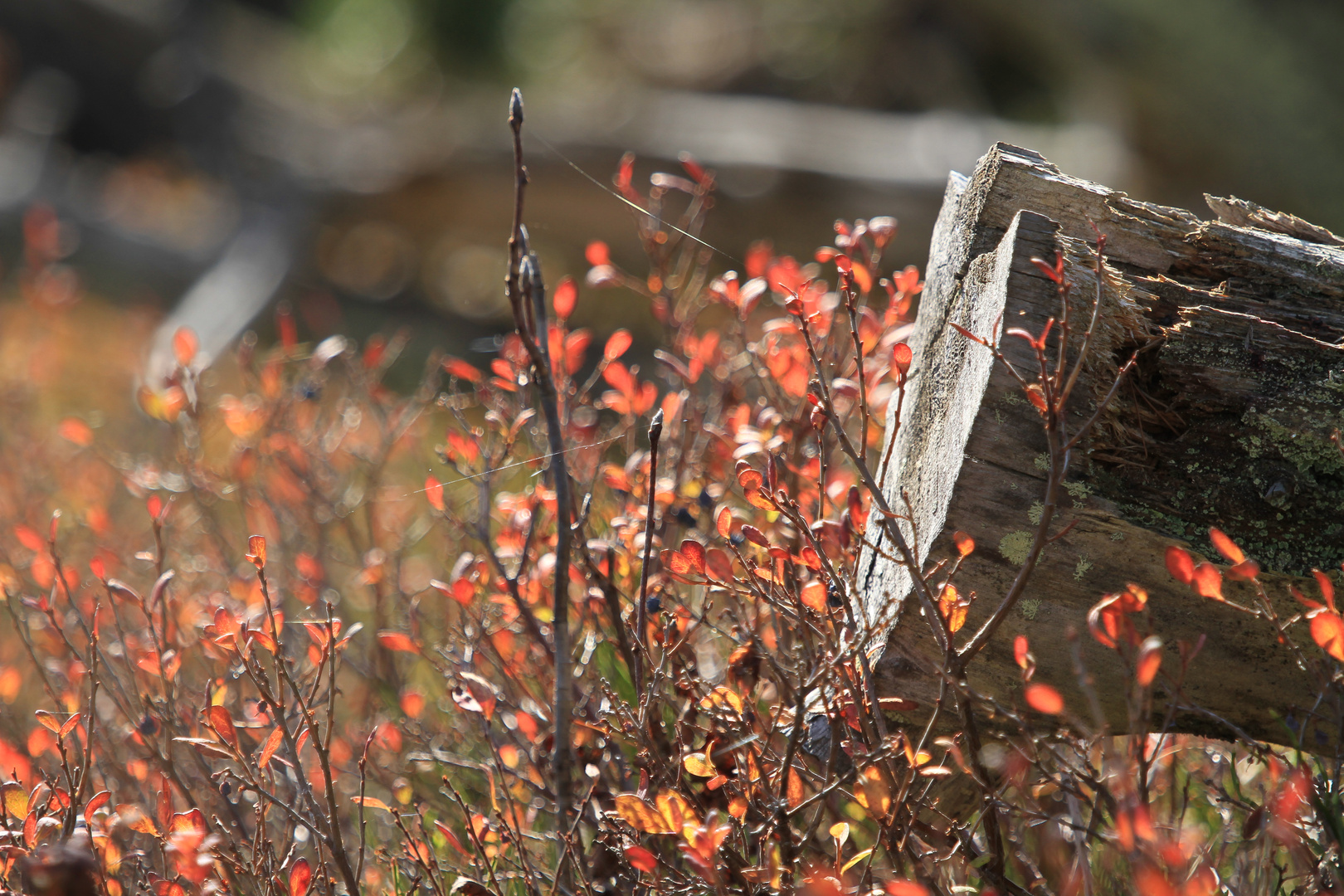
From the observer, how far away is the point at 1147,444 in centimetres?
141

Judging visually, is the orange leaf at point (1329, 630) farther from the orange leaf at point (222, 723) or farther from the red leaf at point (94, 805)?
the red leaf at point (94, 805)

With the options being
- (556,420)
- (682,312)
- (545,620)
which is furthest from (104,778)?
(682,312)

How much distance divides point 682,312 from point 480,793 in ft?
4.03

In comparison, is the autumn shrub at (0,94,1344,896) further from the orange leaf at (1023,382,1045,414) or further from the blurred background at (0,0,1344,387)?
the blurred background at (0,0,1344,387)

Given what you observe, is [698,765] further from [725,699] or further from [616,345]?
[616,345]

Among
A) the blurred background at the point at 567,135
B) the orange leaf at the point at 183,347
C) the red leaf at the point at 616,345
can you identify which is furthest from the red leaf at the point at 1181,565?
the blurred background at the point at 567,135

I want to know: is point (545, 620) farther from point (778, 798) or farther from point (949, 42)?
A: point (949, 42)

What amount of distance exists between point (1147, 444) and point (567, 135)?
5.55m

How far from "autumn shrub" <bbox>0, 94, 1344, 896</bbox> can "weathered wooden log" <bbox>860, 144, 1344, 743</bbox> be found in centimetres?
6

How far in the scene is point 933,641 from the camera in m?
1.55

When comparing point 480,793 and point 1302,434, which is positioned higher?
point 1302,434

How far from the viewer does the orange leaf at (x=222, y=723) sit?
4.66ft

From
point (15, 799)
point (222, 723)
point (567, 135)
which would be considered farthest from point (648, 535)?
point (567, 135)

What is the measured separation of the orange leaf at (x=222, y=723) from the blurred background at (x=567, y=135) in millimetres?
3233
